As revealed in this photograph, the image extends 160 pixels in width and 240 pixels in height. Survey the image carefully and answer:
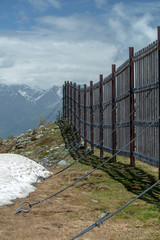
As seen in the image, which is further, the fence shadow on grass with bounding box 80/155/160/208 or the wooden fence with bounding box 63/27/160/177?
the wooden fence with bounding box 63/27/160/177

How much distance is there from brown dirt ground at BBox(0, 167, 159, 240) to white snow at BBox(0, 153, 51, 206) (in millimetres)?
277

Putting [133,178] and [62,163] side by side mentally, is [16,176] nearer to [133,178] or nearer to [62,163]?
[133,178]

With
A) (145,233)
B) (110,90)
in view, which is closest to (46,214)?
(145,233)

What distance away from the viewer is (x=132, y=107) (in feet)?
29.5

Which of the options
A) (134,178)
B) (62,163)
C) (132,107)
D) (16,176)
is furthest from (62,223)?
(62,163)

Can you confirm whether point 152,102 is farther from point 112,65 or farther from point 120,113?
point 112,65

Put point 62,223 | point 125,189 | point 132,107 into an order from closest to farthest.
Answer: point 62,223
point 125,189
point 132,107

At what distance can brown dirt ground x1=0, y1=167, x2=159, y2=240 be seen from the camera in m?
4.24

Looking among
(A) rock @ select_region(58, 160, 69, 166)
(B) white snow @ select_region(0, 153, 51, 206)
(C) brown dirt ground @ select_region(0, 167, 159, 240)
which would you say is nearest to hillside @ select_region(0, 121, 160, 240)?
(C) brown dirt ground @ select_region(0, 167, 159, 240)

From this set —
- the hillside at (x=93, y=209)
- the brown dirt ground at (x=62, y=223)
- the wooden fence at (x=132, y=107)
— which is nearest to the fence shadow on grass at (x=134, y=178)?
the hillside at (x=93, y=209)

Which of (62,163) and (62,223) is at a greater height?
(62,223)

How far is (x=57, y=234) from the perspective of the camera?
4.29m

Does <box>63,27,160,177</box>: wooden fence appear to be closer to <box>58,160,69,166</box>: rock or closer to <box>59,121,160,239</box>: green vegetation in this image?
<box>59,121,160,239</box>: green vegetation

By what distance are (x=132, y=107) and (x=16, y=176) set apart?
3.86m
